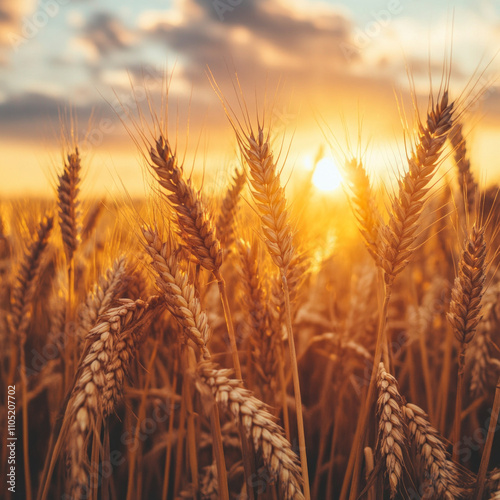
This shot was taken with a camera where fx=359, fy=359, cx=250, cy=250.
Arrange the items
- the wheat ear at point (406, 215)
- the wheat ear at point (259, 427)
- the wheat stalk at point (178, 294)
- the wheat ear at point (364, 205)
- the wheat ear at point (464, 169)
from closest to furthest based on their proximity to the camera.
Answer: the wheat ear at point (259, 427) < the wheat stalk at point (178, 294) < the wheat ear at point (406, 215) < the wheat ear at point (364, 205) < the wheat ear at point (464, 169)

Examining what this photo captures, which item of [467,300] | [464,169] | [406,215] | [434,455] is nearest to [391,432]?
[434,455]

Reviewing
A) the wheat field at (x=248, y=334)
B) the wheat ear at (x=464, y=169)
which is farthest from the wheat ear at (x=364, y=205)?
the wheat ear at (x=464, y=169)

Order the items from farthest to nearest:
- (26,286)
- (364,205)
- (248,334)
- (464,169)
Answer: (464,169) < (26,286) < (248,334) < (364,205)

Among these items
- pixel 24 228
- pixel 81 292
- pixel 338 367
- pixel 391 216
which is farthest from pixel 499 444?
pixel 24 228

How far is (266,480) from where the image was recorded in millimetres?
1291

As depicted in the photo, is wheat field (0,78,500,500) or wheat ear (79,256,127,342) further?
wheat ear (79,256,127,342)

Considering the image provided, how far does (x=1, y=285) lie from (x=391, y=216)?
2857 millimetres

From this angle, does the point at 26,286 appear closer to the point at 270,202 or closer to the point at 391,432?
the point at 270,202

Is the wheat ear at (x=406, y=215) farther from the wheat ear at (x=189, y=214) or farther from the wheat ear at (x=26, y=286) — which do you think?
the wheat ear at (x=26, y=286)

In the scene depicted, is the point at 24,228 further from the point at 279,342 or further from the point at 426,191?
the point at 426,191

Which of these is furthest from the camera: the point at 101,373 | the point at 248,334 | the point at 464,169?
the point at 464,169

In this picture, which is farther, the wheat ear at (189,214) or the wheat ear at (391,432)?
the wheat ear at (189,214)

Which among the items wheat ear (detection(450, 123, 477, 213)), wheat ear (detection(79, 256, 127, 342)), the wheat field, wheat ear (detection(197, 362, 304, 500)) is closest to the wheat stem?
the wheat field

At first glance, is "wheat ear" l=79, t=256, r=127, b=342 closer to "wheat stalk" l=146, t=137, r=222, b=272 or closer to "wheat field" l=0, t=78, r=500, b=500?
"wheat field" l=0, t=78, r=500, b=500
